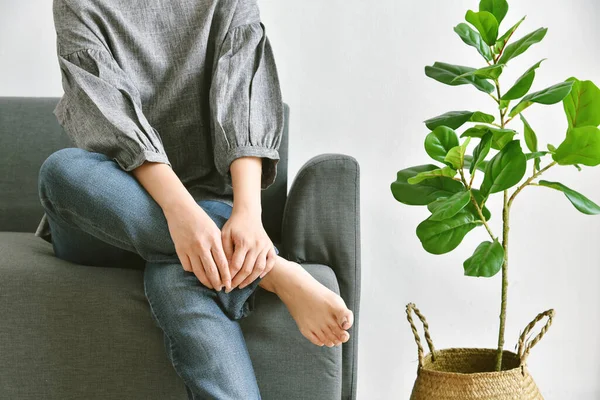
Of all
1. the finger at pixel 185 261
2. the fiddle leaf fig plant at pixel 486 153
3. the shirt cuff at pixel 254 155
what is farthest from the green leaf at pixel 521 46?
the finger at pixel 185 261

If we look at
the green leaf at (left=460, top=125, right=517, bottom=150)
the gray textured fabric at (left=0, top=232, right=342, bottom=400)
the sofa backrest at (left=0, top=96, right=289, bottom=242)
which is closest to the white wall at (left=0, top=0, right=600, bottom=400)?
the sofa backrest at (left=0, top=96, right=289, bottom=242)

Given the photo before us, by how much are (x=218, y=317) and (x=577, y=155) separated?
0.67 meters

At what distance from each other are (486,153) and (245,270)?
0.48m

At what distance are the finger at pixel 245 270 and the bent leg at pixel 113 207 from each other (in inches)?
0.8

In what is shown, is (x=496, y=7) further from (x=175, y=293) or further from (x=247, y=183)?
(x=175, y=293)

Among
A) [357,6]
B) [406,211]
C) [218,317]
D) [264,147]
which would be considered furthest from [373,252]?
[218,317]

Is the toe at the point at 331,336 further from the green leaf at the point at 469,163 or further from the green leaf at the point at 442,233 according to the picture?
the green leaf at the point at 469,163

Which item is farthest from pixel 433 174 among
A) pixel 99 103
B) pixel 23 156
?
pixel 23 156

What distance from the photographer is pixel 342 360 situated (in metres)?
1.26

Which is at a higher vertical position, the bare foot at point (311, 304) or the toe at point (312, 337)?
the bare foot at point (311, 304)

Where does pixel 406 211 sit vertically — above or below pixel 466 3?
below

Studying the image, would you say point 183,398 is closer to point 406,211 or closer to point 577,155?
point 577,155

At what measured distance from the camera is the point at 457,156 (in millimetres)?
1246

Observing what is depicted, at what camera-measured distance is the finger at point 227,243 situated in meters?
1.08
